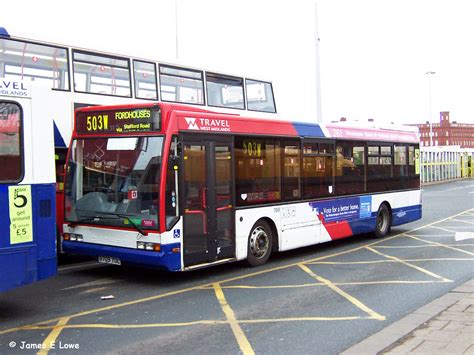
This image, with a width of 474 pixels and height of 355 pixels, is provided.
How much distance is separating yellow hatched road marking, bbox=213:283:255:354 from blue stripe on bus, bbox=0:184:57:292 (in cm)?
219

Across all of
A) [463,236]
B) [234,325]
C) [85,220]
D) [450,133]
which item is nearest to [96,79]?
[85,220]

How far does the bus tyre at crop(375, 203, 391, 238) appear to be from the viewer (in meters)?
13.4

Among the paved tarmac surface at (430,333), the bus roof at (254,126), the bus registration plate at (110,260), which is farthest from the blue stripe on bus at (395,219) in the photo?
the bus registration plate at (110,260)

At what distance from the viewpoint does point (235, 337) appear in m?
5.62

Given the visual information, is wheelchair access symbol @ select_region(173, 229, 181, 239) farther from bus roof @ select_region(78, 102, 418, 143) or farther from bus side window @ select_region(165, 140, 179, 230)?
bus roof @ select_region(78, 102, 418, 143)

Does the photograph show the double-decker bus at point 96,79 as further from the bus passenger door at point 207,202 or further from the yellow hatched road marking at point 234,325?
the yellow hatched road marking at point 234,325

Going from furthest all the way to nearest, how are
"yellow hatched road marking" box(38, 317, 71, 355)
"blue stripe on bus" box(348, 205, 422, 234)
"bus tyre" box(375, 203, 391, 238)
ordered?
"bus tyre" box(375, 203, 391, 238) → "blue stripe on bus" box(348, 205, 422, 234) → "yellow hatched road marking" box(38, 317, 71, 355)

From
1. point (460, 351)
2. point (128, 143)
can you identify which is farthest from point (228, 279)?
point (460, 351)

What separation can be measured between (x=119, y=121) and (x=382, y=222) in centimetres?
799

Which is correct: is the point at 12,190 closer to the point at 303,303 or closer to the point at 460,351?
the point at 303,303

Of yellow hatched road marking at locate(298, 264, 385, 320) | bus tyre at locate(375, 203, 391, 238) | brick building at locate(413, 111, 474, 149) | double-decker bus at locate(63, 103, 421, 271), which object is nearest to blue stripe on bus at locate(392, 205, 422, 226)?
Answer: bus tyre at locate(375, 203, 391, 238)

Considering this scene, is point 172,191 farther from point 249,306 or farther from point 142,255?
point 249,306

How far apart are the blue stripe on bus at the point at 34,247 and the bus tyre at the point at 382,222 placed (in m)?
8.97

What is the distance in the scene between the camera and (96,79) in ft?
33.6
